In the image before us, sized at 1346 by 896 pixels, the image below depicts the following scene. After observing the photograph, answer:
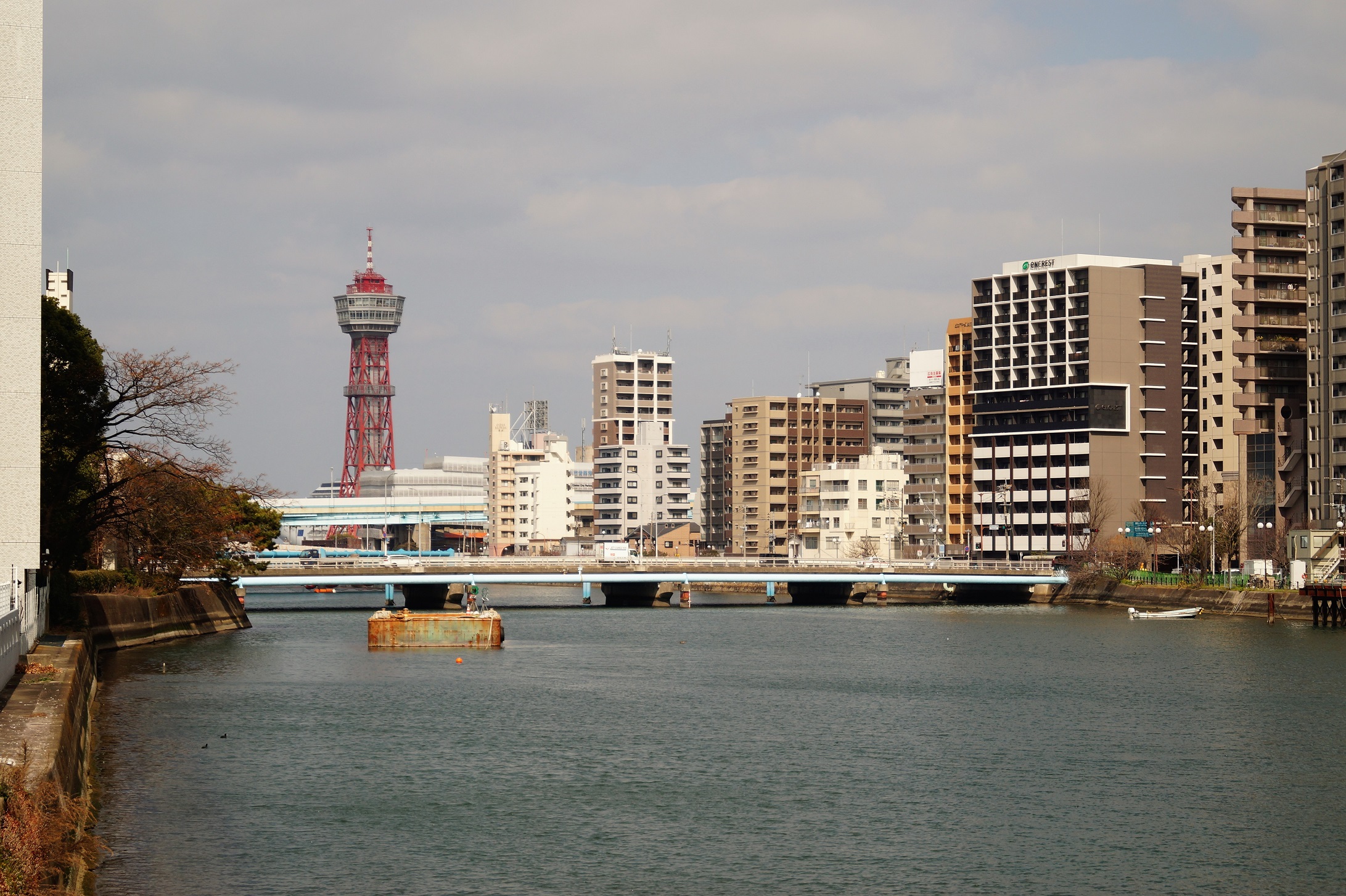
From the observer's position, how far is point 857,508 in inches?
7402

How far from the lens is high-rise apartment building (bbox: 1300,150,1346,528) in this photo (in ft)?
375

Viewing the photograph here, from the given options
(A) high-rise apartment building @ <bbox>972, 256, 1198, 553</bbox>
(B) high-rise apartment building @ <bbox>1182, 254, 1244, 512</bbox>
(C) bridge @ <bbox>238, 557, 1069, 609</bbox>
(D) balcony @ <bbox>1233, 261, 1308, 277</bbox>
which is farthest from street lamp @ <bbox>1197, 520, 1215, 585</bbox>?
(B) high-rise apartment building @ <bbox>1182, 254, 1244, 512</bbox>

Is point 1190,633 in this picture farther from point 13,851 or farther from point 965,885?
point 13,851

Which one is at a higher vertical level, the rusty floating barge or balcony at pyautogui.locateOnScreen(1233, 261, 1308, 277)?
balcony at pyautogui.locateOnScreen(1233, 261, 1308, 277)

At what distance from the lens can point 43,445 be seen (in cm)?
5672

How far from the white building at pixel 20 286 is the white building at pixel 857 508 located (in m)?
143

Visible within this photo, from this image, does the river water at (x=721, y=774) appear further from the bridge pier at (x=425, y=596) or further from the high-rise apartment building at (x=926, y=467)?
the high-rise apartment building at (x=926, y=467)

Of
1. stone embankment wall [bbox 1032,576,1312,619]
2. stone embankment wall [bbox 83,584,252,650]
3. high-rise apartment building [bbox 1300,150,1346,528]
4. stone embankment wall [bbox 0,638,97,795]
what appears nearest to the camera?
stone embankment wall [bbox 0,638,97,795]

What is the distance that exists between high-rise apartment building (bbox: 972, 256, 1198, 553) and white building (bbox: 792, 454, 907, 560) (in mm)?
25263

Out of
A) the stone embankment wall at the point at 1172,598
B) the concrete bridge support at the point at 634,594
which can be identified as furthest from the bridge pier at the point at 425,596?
the stone embankment wall at the point at 1172,598

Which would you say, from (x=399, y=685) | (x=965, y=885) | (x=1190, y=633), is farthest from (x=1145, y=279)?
(x=965, y=885)

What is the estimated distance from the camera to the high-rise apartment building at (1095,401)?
505ft

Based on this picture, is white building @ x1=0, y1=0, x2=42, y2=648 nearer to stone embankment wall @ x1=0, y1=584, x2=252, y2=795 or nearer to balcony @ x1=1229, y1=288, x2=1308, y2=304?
stone embankment wall @ x1=0, y1=584, x2=252, y2=795

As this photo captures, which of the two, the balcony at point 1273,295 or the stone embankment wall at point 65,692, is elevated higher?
the balcony at point 1273,295
